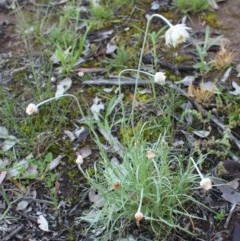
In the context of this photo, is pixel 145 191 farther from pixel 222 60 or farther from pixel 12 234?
pixel 222 60

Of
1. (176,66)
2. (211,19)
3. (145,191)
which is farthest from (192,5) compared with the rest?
(145,191)

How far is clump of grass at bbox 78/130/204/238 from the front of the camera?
2.18m

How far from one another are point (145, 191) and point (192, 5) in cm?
145

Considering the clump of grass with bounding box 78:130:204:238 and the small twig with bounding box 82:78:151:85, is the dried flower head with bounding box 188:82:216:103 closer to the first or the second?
the small twig with bounding box 82:78:151:85

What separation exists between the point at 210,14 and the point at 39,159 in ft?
4.42

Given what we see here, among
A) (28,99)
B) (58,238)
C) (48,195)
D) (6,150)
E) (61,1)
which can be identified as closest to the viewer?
(58,238)

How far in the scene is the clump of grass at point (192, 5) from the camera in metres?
3.25

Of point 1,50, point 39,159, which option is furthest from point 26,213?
point 1,50

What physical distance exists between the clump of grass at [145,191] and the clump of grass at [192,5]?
1.24 meters

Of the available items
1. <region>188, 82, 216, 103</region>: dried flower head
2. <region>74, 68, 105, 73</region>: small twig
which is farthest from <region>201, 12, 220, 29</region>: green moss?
<region>74, 68, 105, 73</region>: small twig

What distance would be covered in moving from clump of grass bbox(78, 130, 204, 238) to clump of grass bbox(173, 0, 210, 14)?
1.24m

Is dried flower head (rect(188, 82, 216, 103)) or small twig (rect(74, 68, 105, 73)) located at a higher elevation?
small twig (rect(74, 68, 105, 73))

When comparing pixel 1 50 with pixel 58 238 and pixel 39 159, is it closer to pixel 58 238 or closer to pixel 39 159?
pixel 39 159

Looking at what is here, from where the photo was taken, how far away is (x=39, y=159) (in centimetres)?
262
